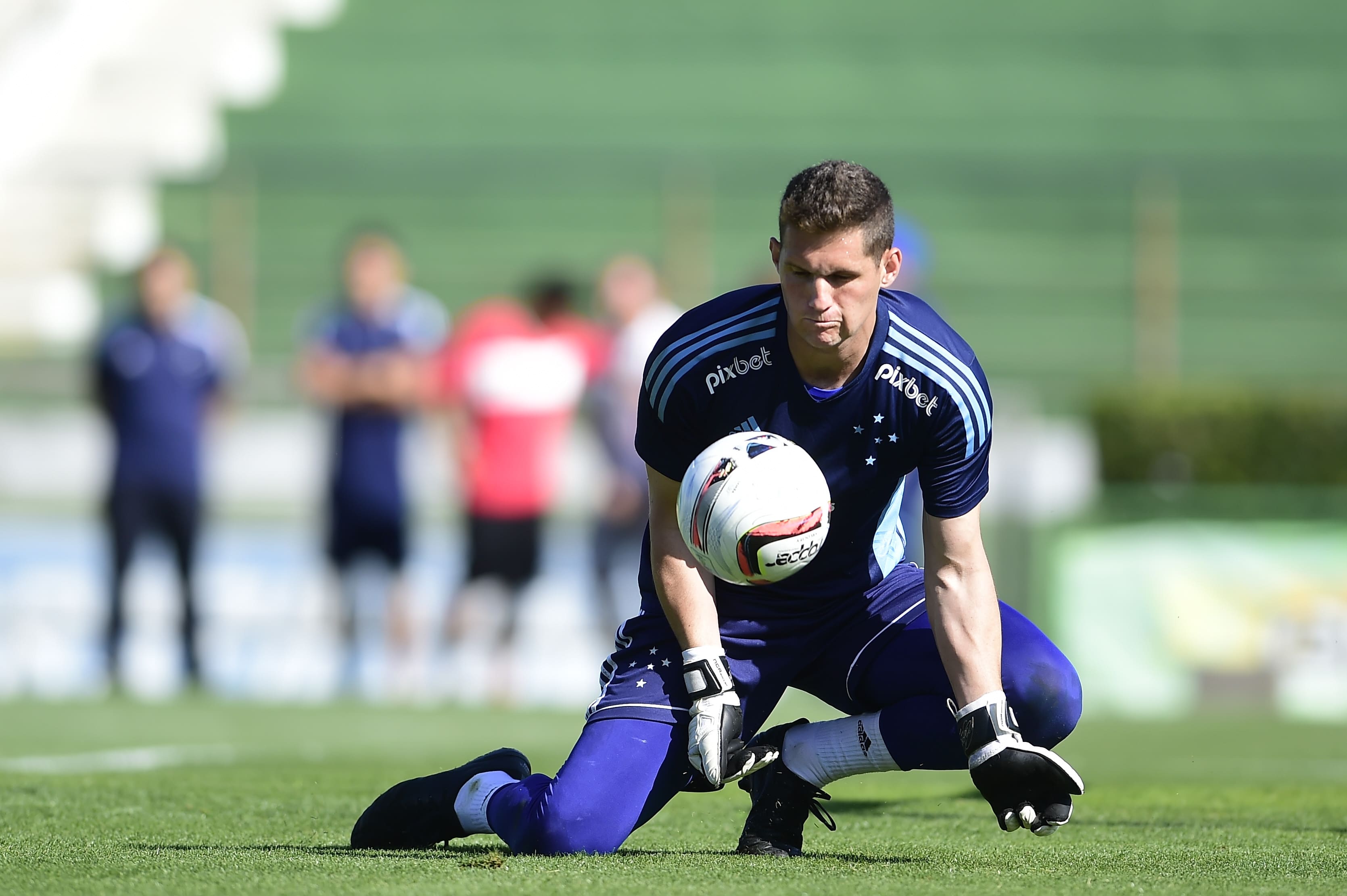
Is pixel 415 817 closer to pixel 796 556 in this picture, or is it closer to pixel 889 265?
pixel 796 556

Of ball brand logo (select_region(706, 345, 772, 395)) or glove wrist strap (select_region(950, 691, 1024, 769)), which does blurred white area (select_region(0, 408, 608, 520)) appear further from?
glove wrist strap (select_region(950, 691, 1024, 769))

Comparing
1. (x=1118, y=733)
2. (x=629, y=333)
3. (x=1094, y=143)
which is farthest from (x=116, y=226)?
(x=1118, y=733)

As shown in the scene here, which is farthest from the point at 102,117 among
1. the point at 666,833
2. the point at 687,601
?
the point at 687,601

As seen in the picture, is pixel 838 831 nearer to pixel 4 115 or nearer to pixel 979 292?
pixel 979 292

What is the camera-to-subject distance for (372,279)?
40.9 ft

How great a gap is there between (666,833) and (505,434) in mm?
6870

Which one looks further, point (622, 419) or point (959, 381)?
point (622, 419)

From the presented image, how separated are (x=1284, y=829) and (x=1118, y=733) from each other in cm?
501

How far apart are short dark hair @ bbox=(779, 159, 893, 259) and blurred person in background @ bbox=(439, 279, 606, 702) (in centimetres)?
767

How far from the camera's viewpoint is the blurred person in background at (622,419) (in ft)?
41.6

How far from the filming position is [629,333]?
42.8 ft

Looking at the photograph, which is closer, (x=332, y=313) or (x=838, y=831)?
(x=838, y=831)

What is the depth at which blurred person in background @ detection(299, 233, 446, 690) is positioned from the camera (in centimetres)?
1255

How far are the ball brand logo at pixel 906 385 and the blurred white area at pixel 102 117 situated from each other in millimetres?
12782
